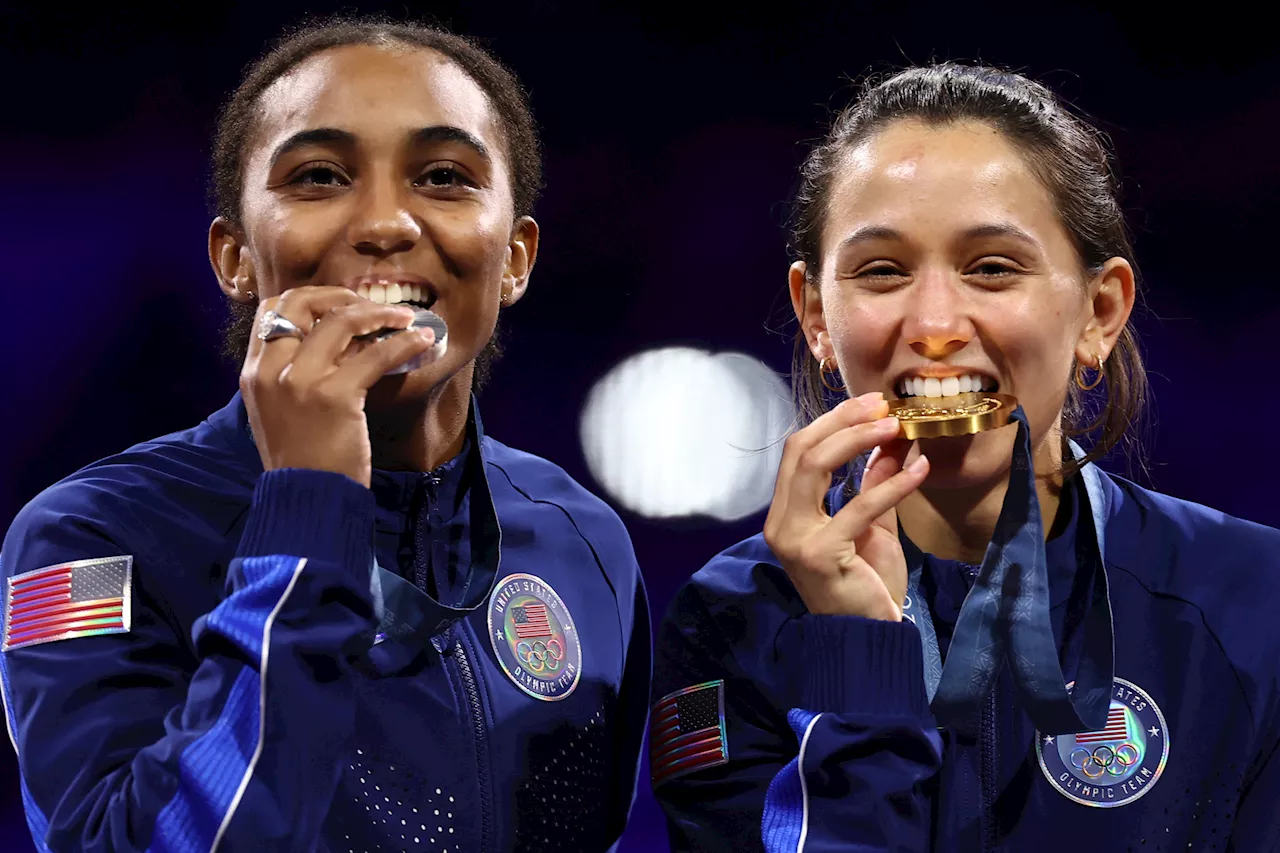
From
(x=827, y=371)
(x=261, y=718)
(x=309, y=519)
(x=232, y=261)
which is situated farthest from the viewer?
(x=827, y=371)

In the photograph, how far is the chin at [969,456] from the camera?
2.27 m

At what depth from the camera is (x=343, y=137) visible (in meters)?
2.24

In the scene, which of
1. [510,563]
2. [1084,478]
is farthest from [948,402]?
[510,563]

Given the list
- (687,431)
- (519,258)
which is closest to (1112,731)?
(519,258)

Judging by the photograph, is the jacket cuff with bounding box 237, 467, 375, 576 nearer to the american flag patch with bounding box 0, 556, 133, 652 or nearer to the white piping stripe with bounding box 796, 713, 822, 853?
the american flag patch with bounding box 0, 556, 133, 652

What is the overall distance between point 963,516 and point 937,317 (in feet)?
1.14

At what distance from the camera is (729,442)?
3709 millimetres

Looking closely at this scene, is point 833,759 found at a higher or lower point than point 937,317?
lower

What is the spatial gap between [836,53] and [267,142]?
6.02 feet

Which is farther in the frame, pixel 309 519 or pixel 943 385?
pixel 943 385

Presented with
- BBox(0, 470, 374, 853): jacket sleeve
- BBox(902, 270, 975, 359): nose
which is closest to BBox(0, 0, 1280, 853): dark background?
BBox(902, 270, 975, 359): nose

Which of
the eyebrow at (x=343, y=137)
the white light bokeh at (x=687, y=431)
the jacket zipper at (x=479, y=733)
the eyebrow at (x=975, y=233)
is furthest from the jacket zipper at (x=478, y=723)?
the white light bokeh at (x=687, y=431)

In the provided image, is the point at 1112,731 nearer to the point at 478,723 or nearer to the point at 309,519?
the point at 478,723

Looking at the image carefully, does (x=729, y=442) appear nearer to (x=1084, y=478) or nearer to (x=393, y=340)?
(x=1084, y=478)
